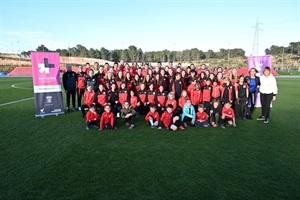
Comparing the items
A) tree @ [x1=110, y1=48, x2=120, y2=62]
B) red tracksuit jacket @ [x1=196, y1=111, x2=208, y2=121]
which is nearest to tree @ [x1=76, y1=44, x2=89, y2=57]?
tree @ [x1=110, y1=48, x2=120, y2=62]

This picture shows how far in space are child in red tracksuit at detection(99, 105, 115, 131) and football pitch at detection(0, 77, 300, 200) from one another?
1.00ft

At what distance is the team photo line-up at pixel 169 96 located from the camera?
278 inches

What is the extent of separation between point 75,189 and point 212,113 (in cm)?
511

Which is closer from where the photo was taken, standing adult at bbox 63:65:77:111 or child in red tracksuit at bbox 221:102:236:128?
child in red tracksuit at bbox 221:102:236:128

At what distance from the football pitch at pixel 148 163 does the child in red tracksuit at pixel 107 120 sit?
1.00 feet

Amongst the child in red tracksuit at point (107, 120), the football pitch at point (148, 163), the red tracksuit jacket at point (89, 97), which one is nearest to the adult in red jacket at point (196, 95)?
the football pitch at point (148, 163)

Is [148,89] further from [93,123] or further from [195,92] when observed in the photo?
[93,123]

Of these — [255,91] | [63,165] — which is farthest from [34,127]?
[255,91]

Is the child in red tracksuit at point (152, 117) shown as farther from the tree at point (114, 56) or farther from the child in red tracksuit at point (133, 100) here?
the tree at point (114, 56)

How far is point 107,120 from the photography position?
266 inches

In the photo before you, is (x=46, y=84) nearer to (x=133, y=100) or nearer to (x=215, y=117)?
(x=133, y=100)

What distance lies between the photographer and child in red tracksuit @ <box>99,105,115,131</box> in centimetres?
666

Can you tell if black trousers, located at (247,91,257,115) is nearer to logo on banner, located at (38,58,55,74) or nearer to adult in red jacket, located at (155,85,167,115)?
adult in red jacket, located at (155,85,167,115)

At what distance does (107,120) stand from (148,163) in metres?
2.85
